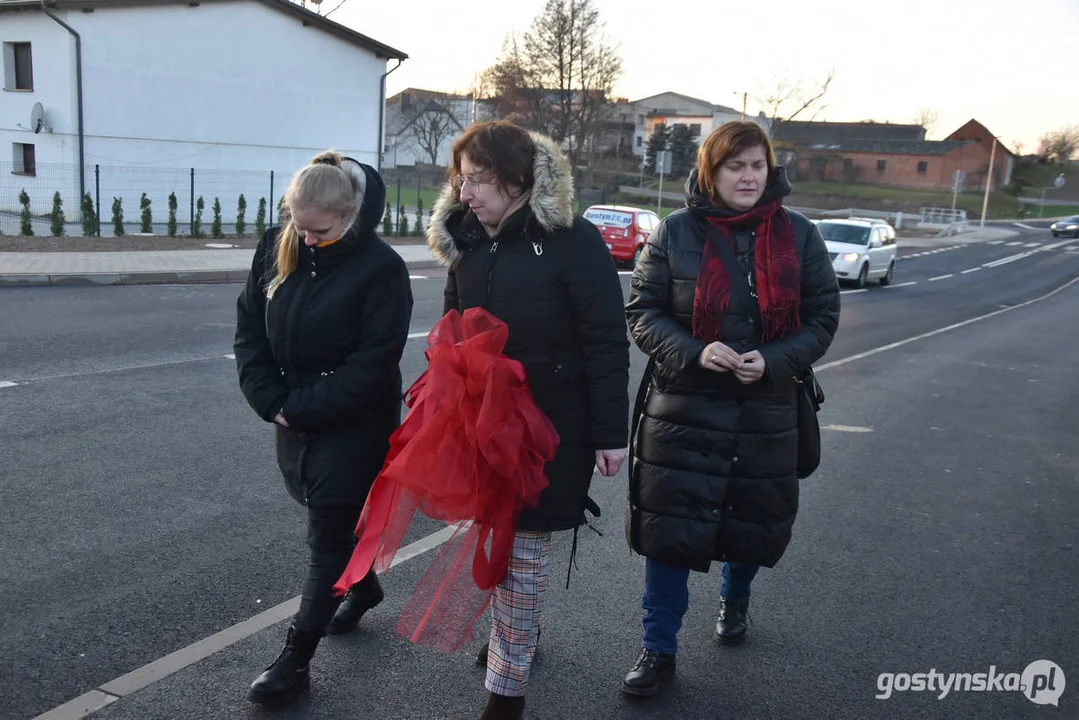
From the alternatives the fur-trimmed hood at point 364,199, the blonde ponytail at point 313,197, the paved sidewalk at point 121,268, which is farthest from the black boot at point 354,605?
the paved sidewalk at point 121,268

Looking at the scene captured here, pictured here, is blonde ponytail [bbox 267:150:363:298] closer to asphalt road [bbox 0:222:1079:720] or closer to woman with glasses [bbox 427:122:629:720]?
woman with glasses [bbox 427:122:629:720]

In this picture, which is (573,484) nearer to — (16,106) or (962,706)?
(962,706)

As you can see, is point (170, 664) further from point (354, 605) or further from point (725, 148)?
point (725, 148)

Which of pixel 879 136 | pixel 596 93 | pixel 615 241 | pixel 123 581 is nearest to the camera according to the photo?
pixel 123 581

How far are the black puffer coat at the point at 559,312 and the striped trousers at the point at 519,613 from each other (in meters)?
0.08

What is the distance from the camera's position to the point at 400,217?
90.7 ft

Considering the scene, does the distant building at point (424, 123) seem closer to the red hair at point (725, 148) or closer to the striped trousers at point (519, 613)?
the red hair at point (725, 148)

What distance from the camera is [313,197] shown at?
2891mm

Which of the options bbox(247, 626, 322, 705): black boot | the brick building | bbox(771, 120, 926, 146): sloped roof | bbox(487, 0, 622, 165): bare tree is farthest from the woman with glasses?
bbox(771, 120, 926, 146): sloped roof

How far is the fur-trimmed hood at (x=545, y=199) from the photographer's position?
272 cm

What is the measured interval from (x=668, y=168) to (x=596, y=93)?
66.0 feet

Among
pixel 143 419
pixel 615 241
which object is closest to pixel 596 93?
pixel 615 241

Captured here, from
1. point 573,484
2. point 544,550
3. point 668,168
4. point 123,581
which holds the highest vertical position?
point 668,168

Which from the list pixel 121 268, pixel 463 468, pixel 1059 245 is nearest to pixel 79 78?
pixel 121 268
